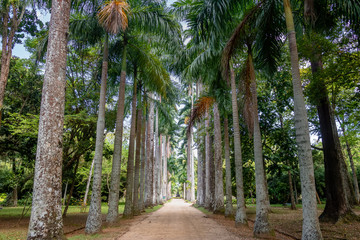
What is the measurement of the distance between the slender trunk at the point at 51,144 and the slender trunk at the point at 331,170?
862cm

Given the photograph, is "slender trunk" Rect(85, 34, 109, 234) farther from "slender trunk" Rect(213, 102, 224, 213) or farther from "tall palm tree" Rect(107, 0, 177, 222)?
"slender trunk" Rect(213, 102, 224, 213)

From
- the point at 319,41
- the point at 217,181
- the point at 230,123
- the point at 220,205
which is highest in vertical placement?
the point at 319,41

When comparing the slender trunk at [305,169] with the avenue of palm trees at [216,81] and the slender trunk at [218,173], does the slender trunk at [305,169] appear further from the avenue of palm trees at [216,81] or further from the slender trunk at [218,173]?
the slender trunk at [218,173]

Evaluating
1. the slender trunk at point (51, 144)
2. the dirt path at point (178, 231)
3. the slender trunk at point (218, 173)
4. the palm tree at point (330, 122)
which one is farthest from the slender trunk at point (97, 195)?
the palm tree at point (330, 122)

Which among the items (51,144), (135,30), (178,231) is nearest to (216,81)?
(135,30)

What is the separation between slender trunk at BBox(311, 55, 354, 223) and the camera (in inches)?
369

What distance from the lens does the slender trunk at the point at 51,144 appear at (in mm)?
5254

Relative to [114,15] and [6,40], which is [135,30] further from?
[6,40]

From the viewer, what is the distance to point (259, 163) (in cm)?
816

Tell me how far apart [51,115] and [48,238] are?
2.80 meters

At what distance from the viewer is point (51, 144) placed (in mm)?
5656

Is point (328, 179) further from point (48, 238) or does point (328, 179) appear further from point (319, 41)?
point (48, 238)

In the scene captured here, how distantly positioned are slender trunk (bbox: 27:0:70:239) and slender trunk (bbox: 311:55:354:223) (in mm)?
8623

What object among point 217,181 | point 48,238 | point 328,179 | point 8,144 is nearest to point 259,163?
point 328,179
